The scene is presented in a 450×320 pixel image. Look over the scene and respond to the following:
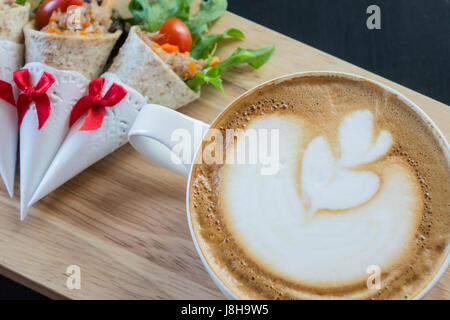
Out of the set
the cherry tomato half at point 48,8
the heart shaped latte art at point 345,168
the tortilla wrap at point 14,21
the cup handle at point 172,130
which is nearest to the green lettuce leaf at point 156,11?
the cherry tomato half at point 48,8

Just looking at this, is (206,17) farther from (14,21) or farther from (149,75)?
(14,21)

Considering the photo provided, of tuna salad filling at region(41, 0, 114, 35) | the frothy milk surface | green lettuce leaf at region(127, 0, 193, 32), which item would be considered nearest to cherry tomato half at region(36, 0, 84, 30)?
tuna salad filling at region(41, 0, 114, 35)

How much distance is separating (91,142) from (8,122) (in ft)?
0.77

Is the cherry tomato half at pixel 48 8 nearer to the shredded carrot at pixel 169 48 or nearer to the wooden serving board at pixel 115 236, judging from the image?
the shredded carrot at pixel 169 48

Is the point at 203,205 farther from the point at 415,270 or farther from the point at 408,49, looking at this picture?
the point at 408,49

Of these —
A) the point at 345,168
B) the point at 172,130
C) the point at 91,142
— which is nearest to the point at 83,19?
the point at 91,142

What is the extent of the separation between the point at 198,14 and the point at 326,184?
2.25ft

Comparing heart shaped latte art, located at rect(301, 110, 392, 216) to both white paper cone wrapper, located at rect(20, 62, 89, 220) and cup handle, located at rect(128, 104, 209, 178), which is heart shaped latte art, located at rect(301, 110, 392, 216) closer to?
cup handle, located at rect(128, 104, 209, 178)

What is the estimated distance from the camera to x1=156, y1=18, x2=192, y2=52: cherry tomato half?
1278 millimetres

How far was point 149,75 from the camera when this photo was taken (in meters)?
1.25

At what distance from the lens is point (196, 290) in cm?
111

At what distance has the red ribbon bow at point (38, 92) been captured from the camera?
1.18 metres

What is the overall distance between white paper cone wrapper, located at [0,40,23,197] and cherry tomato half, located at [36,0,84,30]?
9 centimetres

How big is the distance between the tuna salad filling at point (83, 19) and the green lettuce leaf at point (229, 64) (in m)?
0.29
